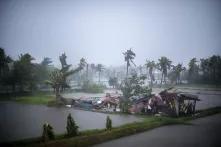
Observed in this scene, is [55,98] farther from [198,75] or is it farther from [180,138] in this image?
[198,75]

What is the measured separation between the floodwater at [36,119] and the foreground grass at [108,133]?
0.30 meters

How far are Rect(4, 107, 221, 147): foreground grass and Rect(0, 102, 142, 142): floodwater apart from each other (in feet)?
0.99

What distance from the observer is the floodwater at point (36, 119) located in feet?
16.2

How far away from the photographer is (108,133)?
5301 mm

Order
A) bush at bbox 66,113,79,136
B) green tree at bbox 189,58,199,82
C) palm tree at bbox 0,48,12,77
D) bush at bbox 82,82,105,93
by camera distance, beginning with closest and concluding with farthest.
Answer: bush at bbox 66,113,79,136, palm tree at bbox 0,48,12,77, green tree at bbox 189,58,199,82, bush at bbox 82,82,105,93

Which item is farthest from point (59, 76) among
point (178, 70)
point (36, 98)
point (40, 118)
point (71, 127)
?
point (178, 70)

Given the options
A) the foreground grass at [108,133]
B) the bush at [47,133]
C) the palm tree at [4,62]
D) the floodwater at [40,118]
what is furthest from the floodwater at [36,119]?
the palm tree at [4,62]

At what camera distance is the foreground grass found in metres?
4.58

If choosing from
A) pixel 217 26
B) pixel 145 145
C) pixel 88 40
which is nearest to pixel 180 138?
pixel 145 145

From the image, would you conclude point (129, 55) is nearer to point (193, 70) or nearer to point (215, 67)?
point (193, 70)

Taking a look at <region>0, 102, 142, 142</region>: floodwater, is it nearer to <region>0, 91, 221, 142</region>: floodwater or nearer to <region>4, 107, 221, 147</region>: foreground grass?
<region>0, 91, 221, 142</region>: floodwater

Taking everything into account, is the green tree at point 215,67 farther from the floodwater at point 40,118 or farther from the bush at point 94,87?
the bush at point 94,87

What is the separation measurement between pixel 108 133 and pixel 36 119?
5.75 feet

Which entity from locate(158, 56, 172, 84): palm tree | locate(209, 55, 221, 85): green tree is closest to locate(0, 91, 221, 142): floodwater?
locate(209, 55, 221, 85): green tree
